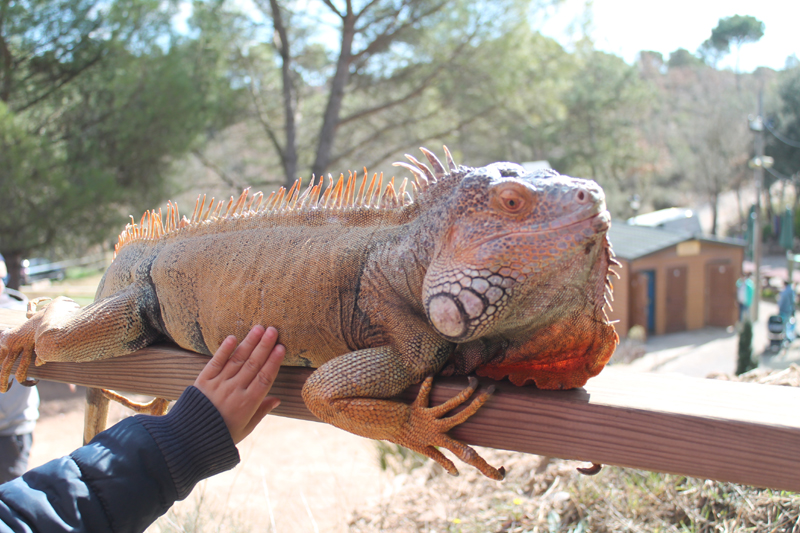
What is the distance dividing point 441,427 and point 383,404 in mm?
168

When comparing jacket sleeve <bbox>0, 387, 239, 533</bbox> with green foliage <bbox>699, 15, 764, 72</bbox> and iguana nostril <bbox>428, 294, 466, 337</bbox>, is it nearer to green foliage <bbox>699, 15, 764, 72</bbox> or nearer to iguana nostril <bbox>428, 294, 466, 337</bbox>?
iguana nostril <bbox>428, 294, 466, 337</bbox>

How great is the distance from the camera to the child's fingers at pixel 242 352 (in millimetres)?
1530

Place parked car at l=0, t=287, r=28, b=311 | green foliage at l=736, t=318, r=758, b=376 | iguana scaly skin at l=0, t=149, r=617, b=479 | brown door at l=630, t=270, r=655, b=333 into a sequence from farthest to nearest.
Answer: brown door at l=630, t=270, r=655, b=333, green foliage at l=736, t=318, r=758, b=376, parked car at l=0, t=287, r=28, b=311, iguana scaly skin at l=0, t=149, r=617, b=479

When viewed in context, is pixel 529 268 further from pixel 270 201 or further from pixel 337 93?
pixel 337 93

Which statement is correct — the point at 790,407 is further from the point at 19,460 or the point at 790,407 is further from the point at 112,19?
the point at 112,19

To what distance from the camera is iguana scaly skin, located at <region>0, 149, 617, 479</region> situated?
1.24m

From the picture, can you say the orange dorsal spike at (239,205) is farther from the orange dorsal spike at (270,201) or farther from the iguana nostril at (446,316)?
the iguana nostril at (446,316)

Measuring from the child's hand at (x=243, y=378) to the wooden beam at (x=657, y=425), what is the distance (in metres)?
0.42

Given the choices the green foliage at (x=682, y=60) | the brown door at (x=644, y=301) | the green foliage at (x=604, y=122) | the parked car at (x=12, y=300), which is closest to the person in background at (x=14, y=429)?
the parked car at (x=12, y=300)

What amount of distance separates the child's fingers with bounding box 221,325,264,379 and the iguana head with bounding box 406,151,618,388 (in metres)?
0.57

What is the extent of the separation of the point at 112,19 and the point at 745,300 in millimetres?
16319

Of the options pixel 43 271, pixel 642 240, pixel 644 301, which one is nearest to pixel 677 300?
pixel 644 301

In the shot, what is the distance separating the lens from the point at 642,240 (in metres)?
15.4

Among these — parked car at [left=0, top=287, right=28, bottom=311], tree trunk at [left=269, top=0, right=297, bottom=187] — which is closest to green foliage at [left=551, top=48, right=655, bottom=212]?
tree trunk at [left=269, top=0, right=297, bottom=187]
